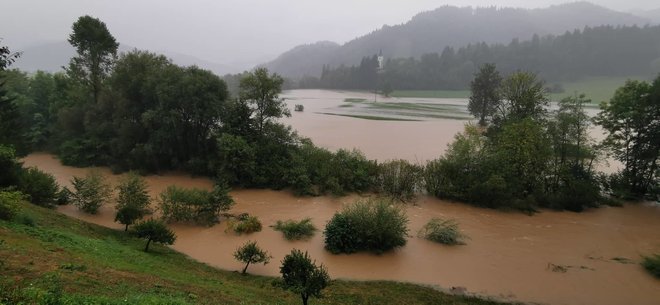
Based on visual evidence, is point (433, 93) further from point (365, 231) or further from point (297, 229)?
point (365, 231)

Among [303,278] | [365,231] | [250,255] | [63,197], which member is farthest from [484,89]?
[63,197]

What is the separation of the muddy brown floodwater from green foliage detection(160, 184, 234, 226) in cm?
62

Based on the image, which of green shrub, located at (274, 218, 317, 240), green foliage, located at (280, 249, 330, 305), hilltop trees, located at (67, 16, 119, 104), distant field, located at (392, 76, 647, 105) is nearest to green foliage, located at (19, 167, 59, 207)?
green shrub, located at (274, 218, 317, 240)

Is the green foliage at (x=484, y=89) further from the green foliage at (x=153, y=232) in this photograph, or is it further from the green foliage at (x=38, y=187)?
the green foliage at (x=38, y=187)

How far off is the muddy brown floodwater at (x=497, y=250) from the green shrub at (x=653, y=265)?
Result: 0.31 m

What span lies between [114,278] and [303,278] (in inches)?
199

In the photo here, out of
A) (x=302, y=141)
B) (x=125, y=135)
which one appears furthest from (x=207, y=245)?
(x=125, y=135)

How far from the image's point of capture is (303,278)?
Answer: 10.3 metres

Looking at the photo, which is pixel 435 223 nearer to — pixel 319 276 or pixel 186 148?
pixel 319 276

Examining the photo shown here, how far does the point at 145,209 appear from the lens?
68.8 feet

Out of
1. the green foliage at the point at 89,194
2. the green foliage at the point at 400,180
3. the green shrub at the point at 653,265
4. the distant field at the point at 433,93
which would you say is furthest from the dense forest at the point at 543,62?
the green foliage at the point at 89,194

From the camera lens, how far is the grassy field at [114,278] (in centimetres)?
787

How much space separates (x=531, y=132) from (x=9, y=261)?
1048 inches

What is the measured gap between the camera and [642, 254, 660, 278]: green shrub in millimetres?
16366
